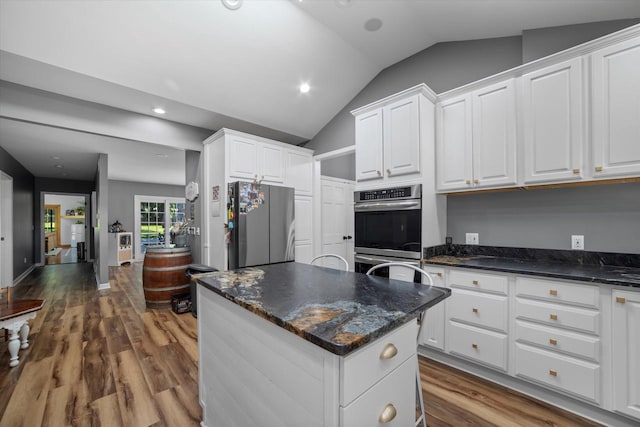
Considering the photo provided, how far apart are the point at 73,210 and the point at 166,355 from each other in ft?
42.3

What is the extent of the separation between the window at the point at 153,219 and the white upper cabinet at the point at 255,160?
6.01m

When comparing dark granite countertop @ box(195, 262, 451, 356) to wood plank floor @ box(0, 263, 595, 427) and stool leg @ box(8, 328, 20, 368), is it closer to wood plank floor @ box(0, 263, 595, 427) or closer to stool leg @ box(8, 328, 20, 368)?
wood plank floor @ box(0, 263, 595, 427)

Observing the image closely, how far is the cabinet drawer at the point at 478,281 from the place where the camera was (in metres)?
1.90

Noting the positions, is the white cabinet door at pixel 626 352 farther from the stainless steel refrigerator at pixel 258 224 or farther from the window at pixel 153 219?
the window at pixel 153 219

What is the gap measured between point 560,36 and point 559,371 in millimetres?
2458

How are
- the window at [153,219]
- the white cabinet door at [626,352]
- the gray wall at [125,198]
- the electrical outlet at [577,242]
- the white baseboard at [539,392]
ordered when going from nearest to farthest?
1. the white cabinet door at [626,352]
2. the white baseboard at [539,392]
3. the electrical outlet at [577,242]
4. the gray wall at [125,198]
5. the window at [153,219]

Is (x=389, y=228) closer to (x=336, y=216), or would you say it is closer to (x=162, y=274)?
(x=336, y=216)

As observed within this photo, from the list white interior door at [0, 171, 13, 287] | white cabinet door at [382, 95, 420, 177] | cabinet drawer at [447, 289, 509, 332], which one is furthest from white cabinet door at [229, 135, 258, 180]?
white interior door at [0, 171, 13, 287]

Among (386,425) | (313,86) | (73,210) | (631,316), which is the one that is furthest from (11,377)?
(73,210)

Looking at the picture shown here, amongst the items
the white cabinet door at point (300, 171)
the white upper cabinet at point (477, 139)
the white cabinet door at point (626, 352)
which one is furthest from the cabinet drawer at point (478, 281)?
the white cabinet door at point (300, 171)

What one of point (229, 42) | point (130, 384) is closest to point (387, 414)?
point (130, 384)

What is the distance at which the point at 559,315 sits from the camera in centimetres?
168

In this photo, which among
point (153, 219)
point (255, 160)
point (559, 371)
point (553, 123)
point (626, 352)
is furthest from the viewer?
point (153, 219)

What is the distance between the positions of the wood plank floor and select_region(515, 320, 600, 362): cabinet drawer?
40 centimetres
